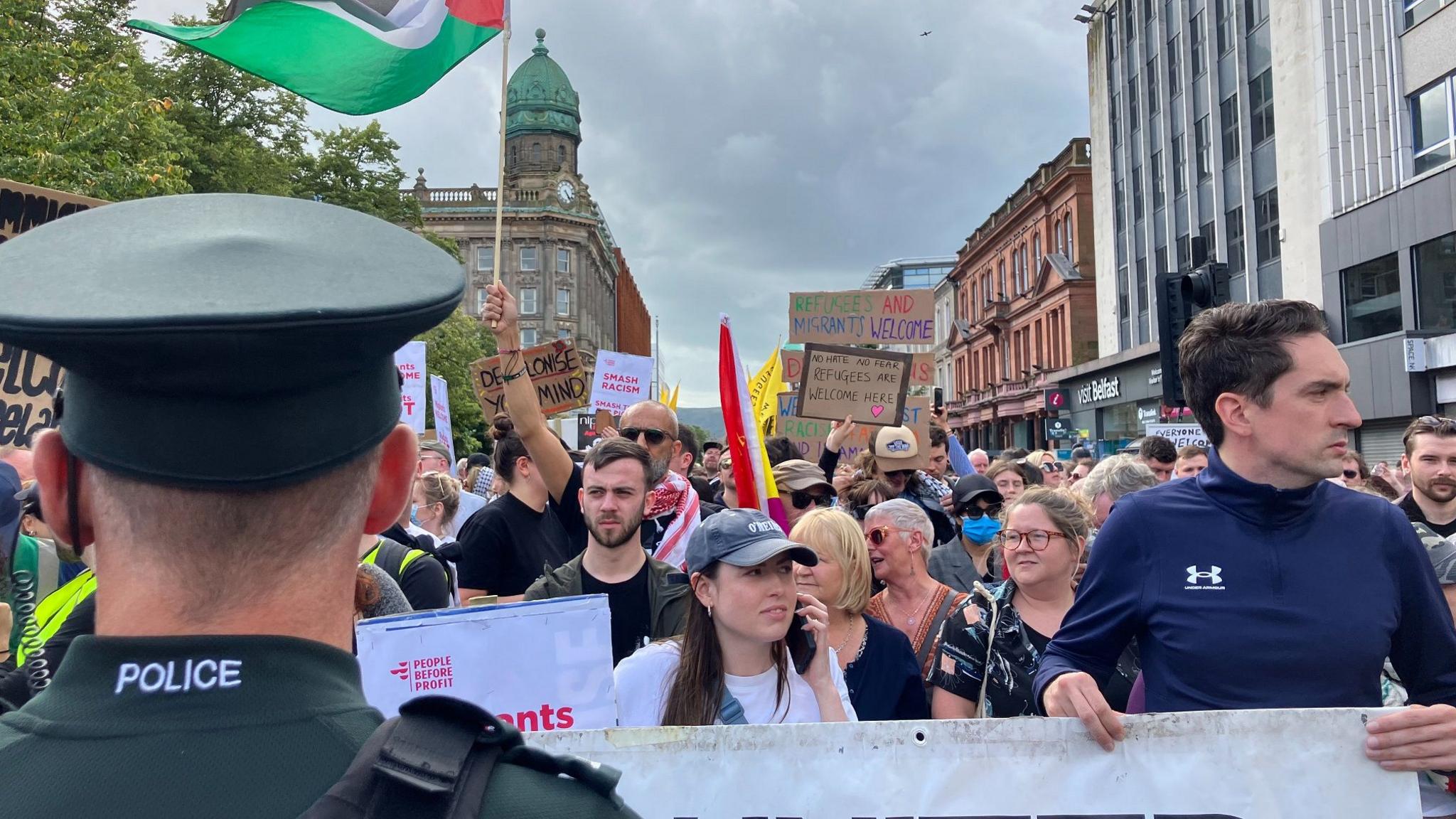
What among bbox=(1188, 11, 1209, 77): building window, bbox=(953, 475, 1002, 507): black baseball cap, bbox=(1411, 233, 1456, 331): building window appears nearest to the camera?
bbox=(953, 475, 1002, 507): black baseball cap

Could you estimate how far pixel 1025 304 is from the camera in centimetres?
5928

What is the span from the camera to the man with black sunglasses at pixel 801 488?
258 inches

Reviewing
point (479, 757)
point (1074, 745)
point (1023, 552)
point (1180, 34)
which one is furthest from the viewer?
point (1180, 34)

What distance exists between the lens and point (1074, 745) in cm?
273

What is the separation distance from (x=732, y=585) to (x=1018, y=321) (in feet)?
199

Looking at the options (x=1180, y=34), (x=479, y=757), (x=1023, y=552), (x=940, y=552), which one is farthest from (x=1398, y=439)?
(x=479, y=757)

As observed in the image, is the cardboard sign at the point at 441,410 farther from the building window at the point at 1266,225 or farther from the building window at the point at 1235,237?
the building window at the point at 1235,237

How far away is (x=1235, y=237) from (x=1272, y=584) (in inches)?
1382

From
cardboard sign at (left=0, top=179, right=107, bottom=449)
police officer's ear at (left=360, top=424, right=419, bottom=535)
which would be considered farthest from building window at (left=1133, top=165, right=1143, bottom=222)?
police officer's ear at (left=360, top=424, right=419, bottom=535)

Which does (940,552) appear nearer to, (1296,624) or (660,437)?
(660,437)

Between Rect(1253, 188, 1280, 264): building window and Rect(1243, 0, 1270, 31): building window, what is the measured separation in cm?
492

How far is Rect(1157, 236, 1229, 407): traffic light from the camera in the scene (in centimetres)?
888

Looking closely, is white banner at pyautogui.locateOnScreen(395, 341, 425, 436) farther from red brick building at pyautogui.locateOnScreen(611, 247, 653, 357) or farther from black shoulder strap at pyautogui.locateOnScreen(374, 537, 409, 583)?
red brick building at pyautogui.locateOnScreen(611, 247, 653, 357)

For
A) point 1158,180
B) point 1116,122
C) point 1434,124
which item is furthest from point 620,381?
point 1116,122
